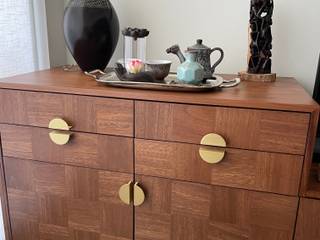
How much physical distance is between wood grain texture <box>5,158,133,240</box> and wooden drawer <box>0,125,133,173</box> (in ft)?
0.08

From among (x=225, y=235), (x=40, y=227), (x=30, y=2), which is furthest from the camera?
(x=30, y=2)

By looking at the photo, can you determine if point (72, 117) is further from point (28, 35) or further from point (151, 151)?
point (28, 35)

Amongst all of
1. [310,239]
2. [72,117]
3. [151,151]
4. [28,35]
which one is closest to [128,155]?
[151,151]

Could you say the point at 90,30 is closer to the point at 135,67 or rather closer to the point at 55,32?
the point at 135,67

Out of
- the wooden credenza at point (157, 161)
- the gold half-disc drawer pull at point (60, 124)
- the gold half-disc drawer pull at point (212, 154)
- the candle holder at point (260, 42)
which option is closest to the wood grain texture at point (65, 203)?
the wooden credenza at point (157, 161)

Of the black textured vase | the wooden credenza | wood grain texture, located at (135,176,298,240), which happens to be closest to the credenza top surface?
the wooden credenza

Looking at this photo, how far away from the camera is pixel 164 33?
130cm

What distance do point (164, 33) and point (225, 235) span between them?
83cm

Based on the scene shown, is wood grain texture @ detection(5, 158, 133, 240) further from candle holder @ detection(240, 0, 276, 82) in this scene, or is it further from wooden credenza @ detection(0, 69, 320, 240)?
candle holder @ detection(240, 0, 276, 82)

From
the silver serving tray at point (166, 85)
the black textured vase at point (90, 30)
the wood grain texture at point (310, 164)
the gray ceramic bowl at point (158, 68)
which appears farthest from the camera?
the black textured vase at point (90, 30)

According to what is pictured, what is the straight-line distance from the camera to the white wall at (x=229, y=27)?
1.16m

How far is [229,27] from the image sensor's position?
4.03ft

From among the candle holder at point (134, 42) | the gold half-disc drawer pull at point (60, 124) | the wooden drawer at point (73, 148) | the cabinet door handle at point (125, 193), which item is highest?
the candle holder at point (134, 42)

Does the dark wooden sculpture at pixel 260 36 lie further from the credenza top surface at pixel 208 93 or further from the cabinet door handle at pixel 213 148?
the cabinet door handle at pixel 213 148
